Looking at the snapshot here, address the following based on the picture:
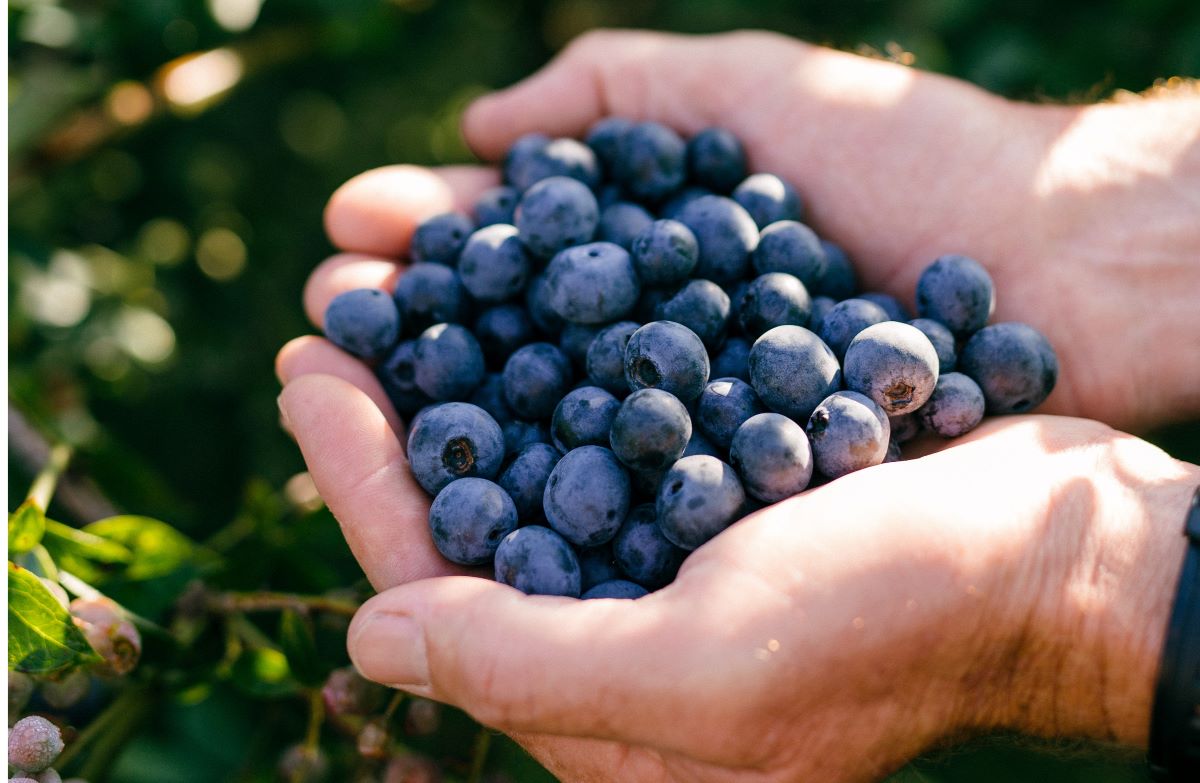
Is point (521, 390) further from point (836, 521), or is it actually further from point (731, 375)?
point (836, 521)

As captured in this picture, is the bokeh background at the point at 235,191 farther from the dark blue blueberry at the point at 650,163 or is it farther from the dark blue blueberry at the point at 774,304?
the dark blue blueberry at the point at 774,304

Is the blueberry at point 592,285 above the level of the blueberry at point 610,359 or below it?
above

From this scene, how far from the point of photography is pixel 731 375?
155 centimetres

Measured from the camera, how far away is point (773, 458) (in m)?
1.27

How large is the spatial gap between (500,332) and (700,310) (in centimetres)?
38

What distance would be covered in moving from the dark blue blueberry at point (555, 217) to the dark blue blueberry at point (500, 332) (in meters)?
0.13

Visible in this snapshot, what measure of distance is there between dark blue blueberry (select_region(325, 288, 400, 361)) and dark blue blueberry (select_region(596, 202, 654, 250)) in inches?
17.1

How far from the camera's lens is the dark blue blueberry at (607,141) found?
194cm

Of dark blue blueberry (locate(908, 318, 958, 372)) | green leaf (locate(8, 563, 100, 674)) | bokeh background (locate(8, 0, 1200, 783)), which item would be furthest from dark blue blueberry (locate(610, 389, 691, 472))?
green leaf (locate(8, 563, 100, 674))

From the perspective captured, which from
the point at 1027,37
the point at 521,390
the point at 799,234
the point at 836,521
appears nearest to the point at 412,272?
the point at 521,390

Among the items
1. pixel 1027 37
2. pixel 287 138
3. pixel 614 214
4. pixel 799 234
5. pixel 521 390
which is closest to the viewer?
pixel 521 390

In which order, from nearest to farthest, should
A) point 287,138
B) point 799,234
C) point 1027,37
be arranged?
point 799,234, point 1027,37, point 287,138

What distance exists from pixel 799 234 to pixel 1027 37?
1005 millimetres

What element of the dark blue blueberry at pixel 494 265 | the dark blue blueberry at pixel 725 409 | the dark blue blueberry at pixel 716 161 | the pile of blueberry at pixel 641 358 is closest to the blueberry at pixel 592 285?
the pile of blueberry at pixel 641 358
